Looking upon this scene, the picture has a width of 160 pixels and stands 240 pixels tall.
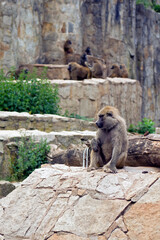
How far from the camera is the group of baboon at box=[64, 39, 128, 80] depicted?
49.7 ft

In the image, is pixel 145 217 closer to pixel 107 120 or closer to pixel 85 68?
pixel 107 120

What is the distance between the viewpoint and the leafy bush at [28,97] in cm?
1130

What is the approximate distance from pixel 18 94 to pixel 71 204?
21.4ft

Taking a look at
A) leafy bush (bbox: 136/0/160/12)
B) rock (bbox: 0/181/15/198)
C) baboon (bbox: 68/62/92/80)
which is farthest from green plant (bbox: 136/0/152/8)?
rock (bbox: 0/181/15/198)

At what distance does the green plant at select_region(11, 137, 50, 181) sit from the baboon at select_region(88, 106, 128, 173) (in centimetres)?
266

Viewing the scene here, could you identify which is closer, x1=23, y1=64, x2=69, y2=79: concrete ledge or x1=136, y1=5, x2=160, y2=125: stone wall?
x1=23, y1=64, x2=69, y2=79: concrete ledge

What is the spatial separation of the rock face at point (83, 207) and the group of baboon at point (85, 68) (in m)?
9.45

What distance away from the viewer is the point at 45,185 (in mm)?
5727

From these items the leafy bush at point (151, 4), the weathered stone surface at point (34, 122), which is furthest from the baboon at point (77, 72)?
the leafy bush at point (151, 4)

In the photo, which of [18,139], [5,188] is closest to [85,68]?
[18,139]

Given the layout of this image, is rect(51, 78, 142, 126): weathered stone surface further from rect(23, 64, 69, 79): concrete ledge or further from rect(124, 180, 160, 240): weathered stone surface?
rect(124, 180, 160, 240): weathered stone surface

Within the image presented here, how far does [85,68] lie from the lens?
15.4 metres

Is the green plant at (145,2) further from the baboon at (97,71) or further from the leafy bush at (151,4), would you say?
the baboon at (97,71)

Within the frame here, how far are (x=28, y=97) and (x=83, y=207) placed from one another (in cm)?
677
